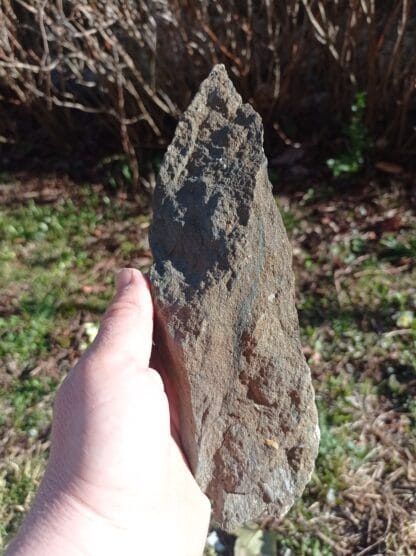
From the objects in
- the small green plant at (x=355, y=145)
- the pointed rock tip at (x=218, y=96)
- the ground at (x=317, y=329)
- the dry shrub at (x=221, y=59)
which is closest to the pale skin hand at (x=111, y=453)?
the pointed rock tip at (x=218, y=96)

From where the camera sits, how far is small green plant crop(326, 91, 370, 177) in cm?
425

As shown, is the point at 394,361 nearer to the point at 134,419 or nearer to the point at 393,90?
the point at 393,90

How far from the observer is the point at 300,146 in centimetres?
464

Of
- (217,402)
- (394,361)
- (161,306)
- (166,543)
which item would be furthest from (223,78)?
(394,361)

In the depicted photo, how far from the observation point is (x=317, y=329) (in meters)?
3.76

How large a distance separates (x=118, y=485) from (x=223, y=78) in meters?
1.23

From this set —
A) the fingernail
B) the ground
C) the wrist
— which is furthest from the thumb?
the ground

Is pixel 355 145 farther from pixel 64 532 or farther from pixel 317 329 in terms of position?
pixel 64 532

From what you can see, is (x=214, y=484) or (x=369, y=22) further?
(x=369, y=22)

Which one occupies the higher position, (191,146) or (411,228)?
(191,146)

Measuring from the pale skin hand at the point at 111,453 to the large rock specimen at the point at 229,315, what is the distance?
0.09m

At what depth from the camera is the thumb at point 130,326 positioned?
2004mm

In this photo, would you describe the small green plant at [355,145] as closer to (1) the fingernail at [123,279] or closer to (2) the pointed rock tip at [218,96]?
(2) the pointed rock tip at [218,96]

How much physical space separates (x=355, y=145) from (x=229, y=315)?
2.64 m
